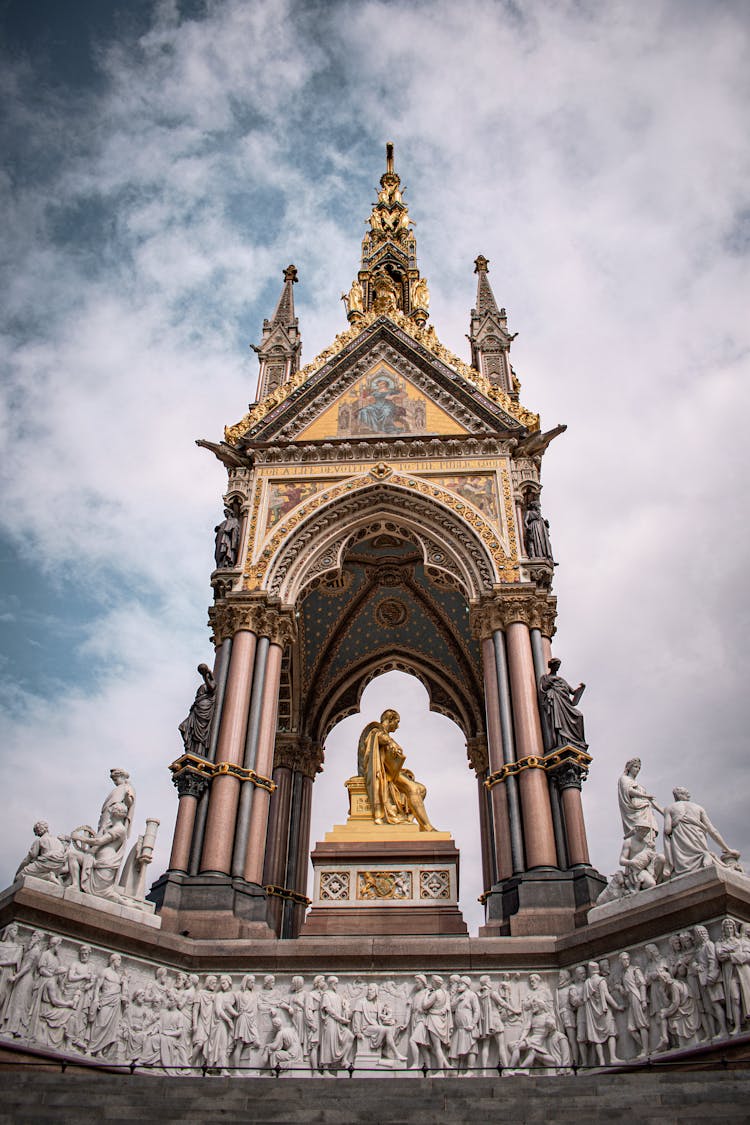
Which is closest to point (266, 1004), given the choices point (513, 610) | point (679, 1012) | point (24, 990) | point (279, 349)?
point (24, 990)

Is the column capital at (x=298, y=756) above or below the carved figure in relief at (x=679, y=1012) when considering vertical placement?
above

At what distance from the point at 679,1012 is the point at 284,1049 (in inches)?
191

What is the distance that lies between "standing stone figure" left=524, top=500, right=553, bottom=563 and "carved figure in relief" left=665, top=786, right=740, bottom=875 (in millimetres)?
6309

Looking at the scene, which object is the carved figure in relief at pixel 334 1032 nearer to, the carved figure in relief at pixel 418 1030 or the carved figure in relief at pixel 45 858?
the carved figure in relief at pixel 418 1030

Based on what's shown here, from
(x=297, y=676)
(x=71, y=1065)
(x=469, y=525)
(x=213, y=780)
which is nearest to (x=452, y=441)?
(x=469, y=525)

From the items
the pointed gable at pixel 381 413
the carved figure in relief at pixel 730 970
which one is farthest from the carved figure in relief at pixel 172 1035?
the pointed gable at pixel 381 413

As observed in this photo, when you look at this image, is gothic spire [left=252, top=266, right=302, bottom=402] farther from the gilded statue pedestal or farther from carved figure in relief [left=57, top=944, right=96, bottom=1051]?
carved figure in relief [left=57, top=944, right=96, bottom=1051]

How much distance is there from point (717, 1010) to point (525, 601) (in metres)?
7.76

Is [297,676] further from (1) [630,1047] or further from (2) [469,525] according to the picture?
(1) [630,1047]

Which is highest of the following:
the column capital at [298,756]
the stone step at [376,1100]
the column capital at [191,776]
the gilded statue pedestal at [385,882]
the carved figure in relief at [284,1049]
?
the column capital at [298,756]

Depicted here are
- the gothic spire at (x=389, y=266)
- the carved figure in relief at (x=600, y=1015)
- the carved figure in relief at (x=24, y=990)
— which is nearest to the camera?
the carved figure in relief at (x=24, y=990)

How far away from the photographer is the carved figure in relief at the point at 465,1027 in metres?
11.1

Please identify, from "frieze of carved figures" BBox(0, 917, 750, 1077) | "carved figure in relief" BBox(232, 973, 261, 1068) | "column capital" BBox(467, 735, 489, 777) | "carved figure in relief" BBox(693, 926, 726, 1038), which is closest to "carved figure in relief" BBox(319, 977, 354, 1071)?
"frieze of carved figures" BBox(0, 917, 750, 1077)

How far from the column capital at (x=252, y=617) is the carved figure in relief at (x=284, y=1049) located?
266 inches
